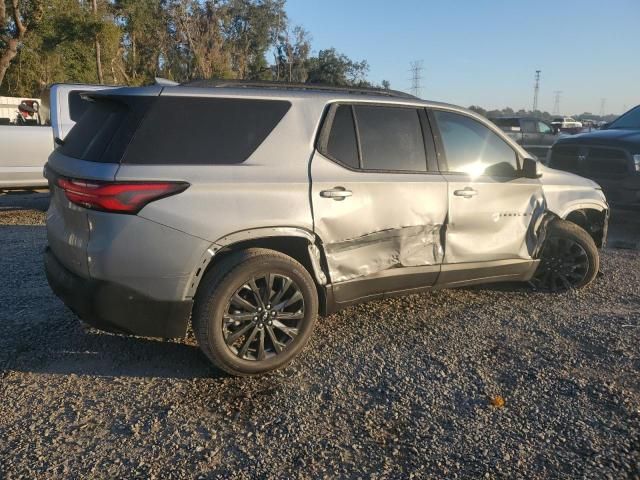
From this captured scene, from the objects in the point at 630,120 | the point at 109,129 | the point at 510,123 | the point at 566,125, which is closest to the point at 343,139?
the point at 109,129

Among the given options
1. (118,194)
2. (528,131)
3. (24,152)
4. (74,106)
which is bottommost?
(24,152)

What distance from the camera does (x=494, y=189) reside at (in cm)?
434

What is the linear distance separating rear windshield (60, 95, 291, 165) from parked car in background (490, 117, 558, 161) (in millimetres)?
16724

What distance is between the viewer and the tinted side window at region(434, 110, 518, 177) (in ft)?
13.9

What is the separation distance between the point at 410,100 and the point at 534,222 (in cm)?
161

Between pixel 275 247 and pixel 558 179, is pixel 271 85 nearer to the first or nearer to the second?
pixel 275 247

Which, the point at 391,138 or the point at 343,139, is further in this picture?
the point at 391,138

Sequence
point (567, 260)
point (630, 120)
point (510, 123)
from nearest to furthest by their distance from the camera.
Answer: point (567, 260), point (630, 120), point (510, 123)

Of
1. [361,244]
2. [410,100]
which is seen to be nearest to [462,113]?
[410,100]

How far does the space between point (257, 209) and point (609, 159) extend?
263 inches

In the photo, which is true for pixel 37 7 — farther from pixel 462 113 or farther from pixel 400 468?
pixel 400 468

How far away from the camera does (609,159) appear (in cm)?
785

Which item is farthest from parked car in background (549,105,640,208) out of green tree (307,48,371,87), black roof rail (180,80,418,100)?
green tree (307,48,371,87)

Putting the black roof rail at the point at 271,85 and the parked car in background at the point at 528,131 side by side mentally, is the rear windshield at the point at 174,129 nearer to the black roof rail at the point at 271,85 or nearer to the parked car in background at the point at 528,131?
the black roof rail at the point at 271,85
